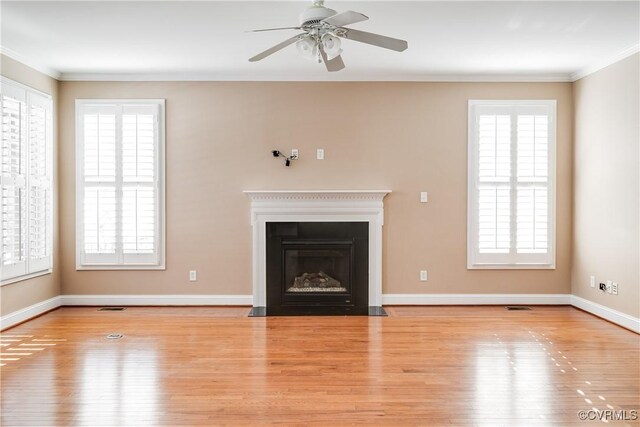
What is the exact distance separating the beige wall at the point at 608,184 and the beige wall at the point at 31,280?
19.4 ft

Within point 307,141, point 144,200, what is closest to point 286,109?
point 307,141

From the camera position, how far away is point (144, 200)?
5027mm

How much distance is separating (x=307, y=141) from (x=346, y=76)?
2.80ft

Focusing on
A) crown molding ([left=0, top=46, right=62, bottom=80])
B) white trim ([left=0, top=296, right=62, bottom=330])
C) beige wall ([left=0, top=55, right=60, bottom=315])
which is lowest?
white trim ([left=0, top=296, right=62, bottom=330])

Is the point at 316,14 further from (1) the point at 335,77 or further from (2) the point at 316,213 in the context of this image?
(2) the point at 316,213

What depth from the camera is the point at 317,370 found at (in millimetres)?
3162

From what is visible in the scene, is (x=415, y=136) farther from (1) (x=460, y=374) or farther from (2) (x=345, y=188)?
(1) (x=460, y=374)

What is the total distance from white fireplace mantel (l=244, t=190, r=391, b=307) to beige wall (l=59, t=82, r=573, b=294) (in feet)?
0.47

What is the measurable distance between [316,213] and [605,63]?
336 cm

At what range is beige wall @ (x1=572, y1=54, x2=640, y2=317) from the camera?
4.16 m

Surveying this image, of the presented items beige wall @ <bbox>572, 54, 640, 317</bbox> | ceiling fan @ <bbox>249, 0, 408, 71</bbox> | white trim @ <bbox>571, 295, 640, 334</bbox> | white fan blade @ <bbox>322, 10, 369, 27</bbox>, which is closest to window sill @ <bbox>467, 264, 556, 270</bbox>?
beige wall @ <bbox>572, 54, 640, 317</bbox>

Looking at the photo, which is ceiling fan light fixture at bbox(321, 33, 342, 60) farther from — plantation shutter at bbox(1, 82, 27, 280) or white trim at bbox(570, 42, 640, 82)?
plantation shutter at bbox(1, 82, 27, 280)

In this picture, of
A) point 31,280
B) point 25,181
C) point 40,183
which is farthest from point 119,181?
point 31,280

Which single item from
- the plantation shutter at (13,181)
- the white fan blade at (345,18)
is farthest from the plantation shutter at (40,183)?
the white fan blade at (345,18)
